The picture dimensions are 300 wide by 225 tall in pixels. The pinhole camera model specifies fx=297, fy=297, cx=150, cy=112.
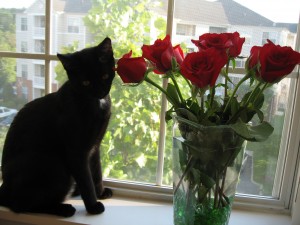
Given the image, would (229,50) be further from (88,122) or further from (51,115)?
(51,115)

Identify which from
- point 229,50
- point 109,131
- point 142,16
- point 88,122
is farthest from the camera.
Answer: point 109,131

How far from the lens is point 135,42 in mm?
1011

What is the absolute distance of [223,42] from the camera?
1.98 ft

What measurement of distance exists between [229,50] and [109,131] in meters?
0.60

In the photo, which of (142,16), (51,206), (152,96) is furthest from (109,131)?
(142,16)

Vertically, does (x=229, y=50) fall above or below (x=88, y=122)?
above

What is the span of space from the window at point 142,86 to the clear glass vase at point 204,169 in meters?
0.26

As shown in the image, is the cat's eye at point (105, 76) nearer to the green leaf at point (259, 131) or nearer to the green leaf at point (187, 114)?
the green leaf at point (187, 114)

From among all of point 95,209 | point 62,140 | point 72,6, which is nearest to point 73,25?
point 72,6

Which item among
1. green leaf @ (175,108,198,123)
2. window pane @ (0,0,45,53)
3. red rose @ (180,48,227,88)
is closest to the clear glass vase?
green leaf @ (175,108,198,123)

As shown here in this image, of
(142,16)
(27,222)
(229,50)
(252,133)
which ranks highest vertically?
(142,16)

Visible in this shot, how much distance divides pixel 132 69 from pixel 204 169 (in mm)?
279

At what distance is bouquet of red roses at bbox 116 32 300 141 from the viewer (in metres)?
0.57

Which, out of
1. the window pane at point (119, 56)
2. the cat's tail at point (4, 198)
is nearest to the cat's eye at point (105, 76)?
the window pane at point (119, 56)
